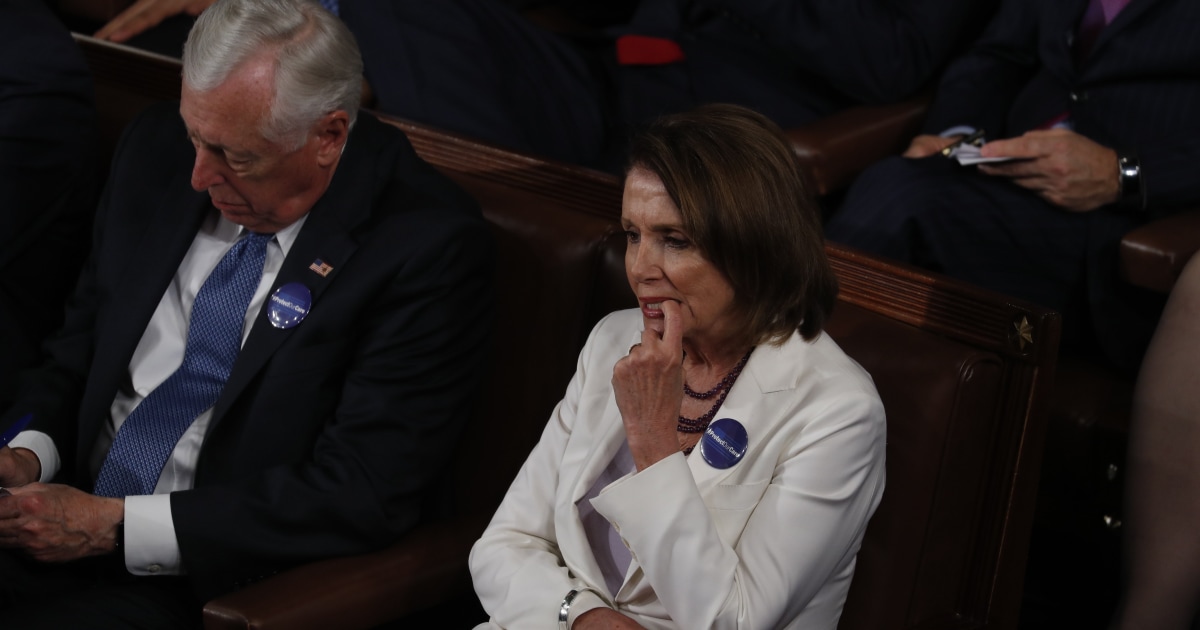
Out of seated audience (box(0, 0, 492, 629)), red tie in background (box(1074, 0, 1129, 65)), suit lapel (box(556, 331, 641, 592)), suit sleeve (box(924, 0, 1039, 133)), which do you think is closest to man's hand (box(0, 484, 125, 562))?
seated audience (box(0, 0, 492, 629))

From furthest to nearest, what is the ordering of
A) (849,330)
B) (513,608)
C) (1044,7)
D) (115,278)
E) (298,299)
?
(1044,7) → (115,278) → (298,299) → (849,330) → (513,608)

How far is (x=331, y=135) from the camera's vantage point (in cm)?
201

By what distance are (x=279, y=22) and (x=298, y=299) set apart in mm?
409

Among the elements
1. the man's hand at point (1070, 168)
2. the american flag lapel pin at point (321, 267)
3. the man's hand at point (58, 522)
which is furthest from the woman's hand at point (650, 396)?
the man's hand at point (1070, 168)

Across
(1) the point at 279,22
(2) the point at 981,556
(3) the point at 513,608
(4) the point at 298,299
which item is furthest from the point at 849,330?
(1) the point at 279,22

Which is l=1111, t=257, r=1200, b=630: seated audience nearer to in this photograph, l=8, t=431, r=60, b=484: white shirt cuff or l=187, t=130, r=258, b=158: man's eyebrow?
l=187, t=130, r=258, b=158: man's eyebrow

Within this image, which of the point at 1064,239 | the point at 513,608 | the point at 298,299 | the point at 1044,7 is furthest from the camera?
the point at 1044,7

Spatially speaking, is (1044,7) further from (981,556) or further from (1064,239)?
(981,556)

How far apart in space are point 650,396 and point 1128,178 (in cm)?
115

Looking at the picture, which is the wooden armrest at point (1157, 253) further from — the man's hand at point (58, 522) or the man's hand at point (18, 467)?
the man's hand at point (18, 467)

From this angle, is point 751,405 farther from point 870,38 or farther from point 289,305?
point 870,38

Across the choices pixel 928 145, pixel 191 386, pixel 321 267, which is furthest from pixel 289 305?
pixel 928 145

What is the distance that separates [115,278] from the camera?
83.8 inches

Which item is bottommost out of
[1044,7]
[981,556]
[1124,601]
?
[1124,601]
